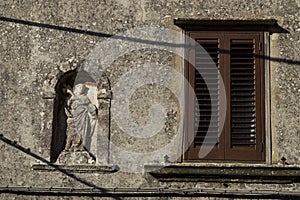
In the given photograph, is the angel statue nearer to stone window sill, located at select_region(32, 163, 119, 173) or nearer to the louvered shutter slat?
stone window sill, located at select_region(32, 163, 119, 173)

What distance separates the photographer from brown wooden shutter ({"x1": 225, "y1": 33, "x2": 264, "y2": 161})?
9.44 metres

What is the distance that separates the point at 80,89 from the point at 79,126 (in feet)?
1.77

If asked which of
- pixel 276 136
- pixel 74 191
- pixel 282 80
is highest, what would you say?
pixel 282 80

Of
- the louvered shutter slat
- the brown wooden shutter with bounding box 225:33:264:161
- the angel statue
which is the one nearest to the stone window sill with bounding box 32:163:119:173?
the angel statue

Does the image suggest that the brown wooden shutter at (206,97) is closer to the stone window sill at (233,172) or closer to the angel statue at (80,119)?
the stone window sill at (233,172)

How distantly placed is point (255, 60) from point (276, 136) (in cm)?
110

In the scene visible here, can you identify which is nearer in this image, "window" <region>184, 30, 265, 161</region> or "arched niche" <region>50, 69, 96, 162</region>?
"window" <region>184, 30, 265, 161</region>

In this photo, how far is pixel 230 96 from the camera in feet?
31.6

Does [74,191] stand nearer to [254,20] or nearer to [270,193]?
[270,193]

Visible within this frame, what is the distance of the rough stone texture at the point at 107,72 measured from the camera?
31.0 feet

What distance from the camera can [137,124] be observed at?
9602 mm

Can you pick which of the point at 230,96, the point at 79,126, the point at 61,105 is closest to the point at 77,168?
the point at 79,126

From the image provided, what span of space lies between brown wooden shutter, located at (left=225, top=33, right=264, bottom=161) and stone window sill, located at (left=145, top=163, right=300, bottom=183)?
24 cm

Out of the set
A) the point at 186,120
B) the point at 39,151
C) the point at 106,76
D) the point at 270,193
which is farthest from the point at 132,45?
the point at 270,193
